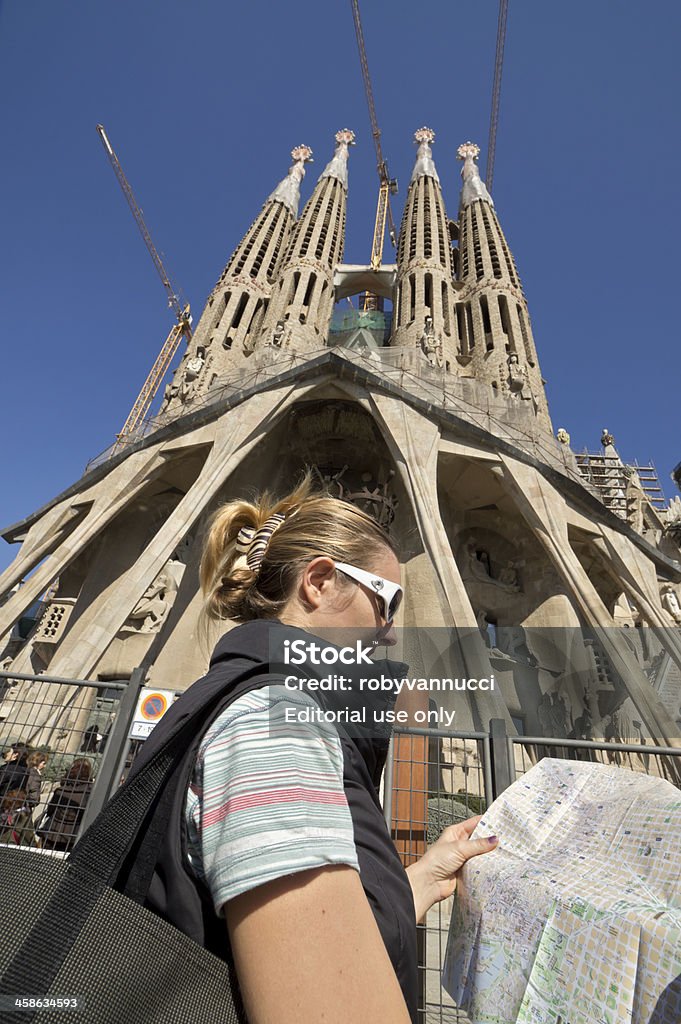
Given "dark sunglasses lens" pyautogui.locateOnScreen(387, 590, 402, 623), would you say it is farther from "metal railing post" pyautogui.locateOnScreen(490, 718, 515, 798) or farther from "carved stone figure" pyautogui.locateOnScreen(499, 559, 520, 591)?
"carved stone figure" pyautogui.locateOnScreen(499, 559, 520, 591)

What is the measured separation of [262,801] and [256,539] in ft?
2.22

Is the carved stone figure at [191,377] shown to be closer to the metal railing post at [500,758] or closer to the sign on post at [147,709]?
the sign on post at [147,709]

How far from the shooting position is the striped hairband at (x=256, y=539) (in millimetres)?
1136

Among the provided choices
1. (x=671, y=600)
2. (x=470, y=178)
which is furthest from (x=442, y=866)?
(x=470, y=178)

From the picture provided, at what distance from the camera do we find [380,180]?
146ft

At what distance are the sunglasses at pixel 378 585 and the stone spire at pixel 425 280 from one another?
581 inches

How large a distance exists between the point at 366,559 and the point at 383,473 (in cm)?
1245

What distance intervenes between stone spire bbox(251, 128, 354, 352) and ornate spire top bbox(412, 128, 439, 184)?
4440 mm

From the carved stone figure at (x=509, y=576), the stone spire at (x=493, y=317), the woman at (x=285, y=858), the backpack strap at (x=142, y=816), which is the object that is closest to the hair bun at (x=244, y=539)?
the woman at (x=285, y=858)

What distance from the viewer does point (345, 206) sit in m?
26.6

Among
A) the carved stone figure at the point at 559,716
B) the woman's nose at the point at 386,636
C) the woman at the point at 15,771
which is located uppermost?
the carved stone figure at the point at 559,716

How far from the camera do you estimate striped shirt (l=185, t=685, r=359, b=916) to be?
1.81ft

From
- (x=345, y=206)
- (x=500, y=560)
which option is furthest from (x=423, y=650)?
(x=345, y=206)

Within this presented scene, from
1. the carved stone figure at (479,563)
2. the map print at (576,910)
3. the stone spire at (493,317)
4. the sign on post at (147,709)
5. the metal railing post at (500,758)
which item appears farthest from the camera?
the stone spire at (493,317)
